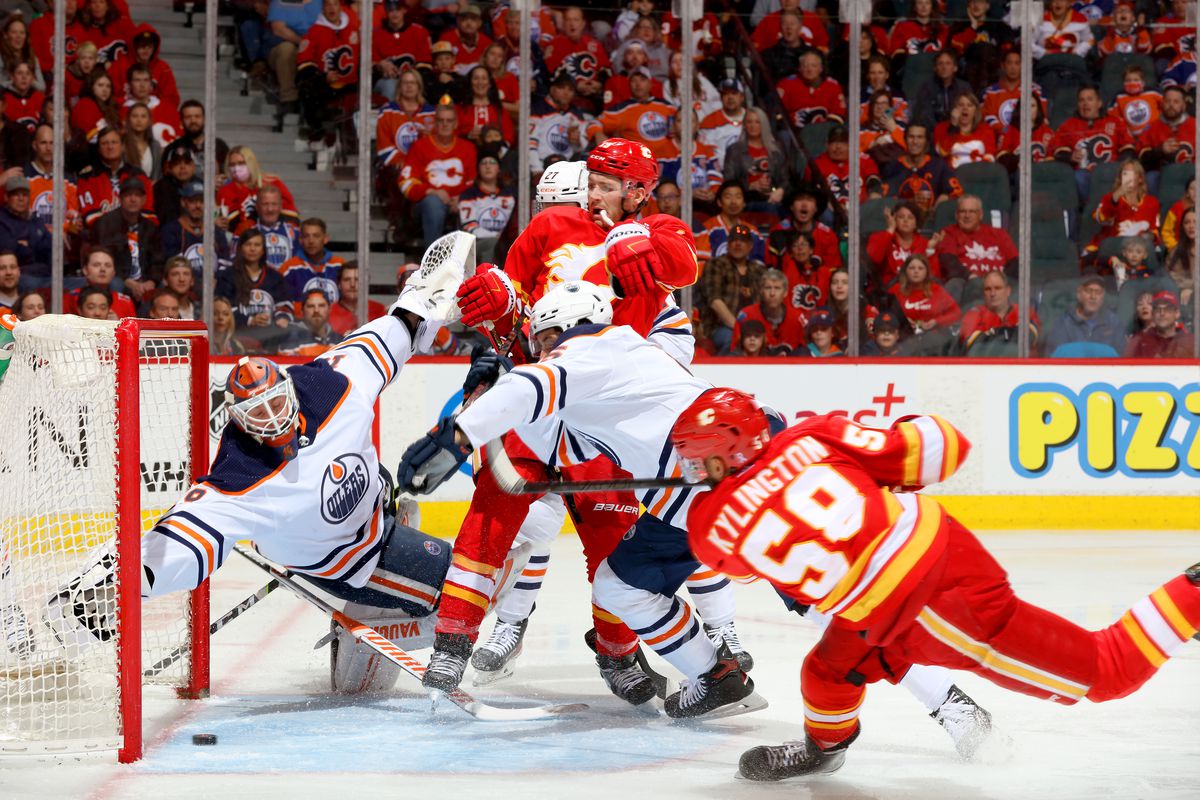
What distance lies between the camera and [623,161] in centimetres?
370

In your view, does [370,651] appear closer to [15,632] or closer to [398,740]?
[398,740]

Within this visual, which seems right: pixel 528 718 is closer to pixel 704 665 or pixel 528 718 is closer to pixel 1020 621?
pixel 704 665

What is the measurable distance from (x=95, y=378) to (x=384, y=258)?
3804 millimetres

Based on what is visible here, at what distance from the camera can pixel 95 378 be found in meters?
2.95

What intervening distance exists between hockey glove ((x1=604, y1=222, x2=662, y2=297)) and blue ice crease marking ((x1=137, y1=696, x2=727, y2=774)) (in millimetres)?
945

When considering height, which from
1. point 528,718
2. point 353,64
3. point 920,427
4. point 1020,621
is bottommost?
point 528,718

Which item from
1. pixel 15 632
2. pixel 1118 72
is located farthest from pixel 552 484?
pixel 1118 72

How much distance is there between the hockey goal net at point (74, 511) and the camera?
109 inches

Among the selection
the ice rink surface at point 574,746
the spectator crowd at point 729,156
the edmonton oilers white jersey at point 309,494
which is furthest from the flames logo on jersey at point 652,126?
the edmonton oilers white jersey at point 309,494

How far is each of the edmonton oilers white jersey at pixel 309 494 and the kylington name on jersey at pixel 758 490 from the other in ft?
3.55

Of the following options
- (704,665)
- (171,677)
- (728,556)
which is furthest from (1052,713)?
(171,677)

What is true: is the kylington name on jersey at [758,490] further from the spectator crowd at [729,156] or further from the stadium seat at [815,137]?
the stadium seat at [815,137]

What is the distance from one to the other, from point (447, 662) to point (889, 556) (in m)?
1.18

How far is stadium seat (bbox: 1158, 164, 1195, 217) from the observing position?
Answer: 23.6 ft
